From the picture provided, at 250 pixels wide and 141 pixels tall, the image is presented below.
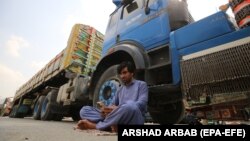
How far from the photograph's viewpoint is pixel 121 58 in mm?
3832

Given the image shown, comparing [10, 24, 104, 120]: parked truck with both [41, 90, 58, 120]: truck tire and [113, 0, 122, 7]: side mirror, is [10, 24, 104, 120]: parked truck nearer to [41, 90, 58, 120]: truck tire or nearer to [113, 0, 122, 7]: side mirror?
[41, 90, 58, 120]: truck tire

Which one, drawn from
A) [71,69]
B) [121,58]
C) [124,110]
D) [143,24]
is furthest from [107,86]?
[71,69]

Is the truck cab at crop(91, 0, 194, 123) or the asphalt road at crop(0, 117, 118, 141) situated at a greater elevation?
the truck cab at crop(91, 0, 194, 123)

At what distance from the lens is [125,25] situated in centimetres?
395

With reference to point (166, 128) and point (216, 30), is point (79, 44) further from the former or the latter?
point (166, 128)

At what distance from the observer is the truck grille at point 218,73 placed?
193 cm

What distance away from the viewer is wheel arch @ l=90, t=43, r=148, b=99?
10.1 ft

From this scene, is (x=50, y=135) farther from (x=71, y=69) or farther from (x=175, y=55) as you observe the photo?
(x=71, y=69)

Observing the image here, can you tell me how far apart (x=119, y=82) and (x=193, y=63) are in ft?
4.54

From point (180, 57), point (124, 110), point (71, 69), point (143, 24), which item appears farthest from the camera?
point (71, 69)

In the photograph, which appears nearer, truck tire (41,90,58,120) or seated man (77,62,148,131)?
seated man (77,62,148,131)

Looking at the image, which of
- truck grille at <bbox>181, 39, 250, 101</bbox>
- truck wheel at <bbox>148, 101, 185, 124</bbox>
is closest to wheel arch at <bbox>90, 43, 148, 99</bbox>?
truck grille at <bbox>181, 39, 250, 101</bbox>

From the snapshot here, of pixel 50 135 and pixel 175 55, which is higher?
pixel 175 55

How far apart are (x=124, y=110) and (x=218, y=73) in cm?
106
